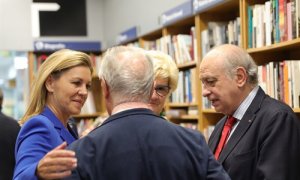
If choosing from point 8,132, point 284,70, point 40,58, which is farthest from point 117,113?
point 40,58

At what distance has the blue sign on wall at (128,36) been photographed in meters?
5.58

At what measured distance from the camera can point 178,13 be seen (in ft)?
14.1

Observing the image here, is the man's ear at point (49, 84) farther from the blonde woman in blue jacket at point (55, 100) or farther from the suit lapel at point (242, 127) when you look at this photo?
the suit lapel at point (242, 127)

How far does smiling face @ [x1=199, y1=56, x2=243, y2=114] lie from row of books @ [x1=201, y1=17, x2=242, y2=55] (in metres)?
0.97

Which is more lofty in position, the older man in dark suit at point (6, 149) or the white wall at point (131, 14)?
the white wall at point (131, 14)

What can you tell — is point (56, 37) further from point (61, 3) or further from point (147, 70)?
point (147, 70)

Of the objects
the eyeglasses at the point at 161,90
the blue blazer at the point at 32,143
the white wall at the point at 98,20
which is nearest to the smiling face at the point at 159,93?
the eyeglasses at the point at 161,90

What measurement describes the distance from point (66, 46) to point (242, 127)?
181 inches

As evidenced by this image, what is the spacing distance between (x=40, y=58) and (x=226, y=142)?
446 centimetres

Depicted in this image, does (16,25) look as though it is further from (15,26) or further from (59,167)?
(59,167)

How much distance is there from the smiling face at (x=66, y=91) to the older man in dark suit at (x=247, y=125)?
79 cm

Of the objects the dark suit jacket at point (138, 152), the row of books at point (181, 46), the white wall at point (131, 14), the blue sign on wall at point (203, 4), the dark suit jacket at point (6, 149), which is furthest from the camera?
the white wall at point (131, 14)

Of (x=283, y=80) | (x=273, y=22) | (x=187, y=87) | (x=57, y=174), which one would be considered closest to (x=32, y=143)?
(x=57, y=174)

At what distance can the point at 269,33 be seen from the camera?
3051 millimetres
